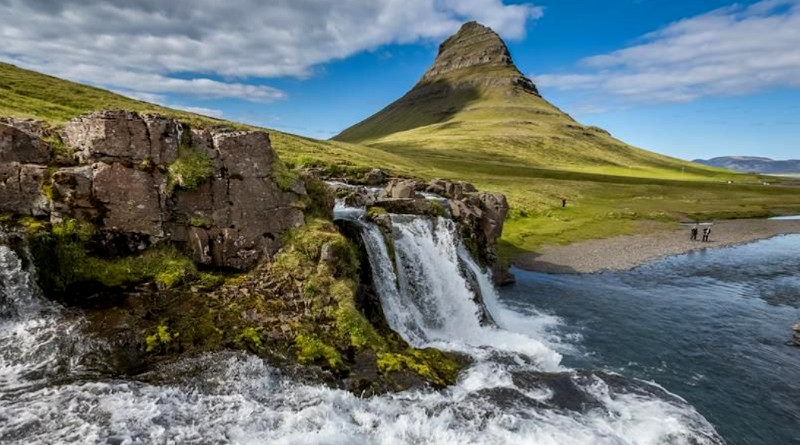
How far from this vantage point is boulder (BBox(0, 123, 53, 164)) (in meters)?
20.7

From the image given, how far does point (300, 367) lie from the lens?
744 inches

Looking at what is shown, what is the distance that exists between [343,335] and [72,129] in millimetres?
16597

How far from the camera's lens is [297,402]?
17219 mm

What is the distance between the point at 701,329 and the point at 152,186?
38.1 meters

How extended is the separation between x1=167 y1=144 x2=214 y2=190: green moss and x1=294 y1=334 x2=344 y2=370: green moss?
9360mm

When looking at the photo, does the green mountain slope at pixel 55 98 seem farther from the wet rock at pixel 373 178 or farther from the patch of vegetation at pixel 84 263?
the patch of vegetation at pixel 84 263

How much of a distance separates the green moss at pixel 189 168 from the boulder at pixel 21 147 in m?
5.46

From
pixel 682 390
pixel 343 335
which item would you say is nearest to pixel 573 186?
pixel 682 390

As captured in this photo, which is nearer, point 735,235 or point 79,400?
point 79,400

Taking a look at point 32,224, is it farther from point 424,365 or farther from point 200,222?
point 424,365

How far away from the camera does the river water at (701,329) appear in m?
24.4

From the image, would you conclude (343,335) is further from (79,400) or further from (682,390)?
(682,390)

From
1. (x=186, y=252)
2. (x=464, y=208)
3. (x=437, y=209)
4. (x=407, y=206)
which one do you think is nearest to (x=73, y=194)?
(x=186, y=252)

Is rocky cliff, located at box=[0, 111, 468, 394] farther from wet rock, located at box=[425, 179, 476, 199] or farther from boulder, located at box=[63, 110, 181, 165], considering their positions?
wet rock, located at box=[425, 179, 476, 199]
